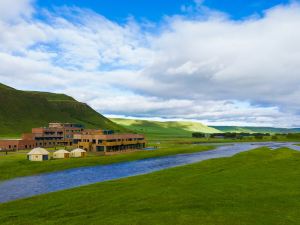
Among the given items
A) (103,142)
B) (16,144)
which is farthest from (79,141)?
(16,144)

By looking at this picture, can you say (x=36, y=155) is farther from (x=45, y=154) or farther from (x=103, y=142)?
(x=103, y=142)

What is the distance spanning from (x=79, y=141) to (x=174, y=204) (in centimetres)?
11288

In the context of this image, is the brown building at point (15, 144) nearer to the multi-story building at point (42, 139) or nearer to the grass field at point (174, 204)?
the multi-story building at point (42, 139)

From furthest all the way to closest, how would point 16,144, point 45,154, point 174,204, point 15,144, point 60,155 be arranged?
point 16,144
point 15,144
point 60,155
point 45,154
point 174,204

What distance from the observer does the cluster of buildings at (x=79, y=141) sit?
132 m

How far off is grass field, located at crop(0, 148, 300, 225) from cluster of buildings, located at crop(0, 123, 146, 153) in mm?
82345

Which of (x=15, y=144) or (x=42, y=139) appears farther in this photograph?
(x=42, y=139)

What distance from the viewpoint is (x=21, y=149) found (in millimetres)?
136625

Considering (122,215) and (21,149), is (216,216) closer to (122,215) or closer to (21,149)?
(122,215)

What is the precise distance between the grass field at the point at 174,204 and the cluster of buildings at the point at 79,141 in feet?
270

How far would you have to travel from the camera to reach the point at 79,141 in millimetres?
142375

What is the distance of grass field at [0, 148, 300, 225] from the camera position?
29766mm

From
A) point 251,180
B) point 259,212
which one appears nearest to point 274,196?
point 259,212

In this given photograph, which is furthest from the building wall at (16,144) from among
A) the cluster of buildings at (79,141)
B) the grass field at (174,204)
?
the grass field at (174,204)
